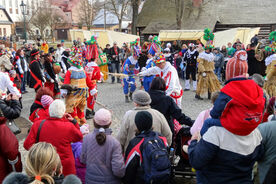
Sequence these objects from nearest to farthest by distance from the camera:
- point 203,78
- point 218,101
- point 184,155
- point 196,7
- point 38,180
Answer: point 38,180
point 218,101
point 184,155
point 203,78
point 196,7

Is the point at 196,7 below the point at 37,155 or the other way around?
the other way around

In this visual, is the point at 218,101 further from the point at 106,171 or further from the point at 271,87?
the point at 271,87

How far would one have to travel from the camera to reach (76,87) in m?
6.96

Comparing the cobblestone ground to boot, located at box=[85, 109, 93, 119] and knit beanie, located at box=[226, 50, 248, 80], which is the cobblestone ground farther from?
knit beanie, located at box=[226, 50, 248, 80]

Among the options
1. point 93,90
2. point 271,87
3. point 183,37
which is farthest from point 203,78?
point 183,37

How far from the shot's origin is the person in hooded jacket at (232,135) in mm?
2256

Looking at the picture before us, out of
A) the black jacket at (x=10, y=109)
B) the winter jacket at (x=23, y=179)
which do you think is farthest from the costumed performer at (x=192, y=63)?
the winter jacket at (x=23, y=179)

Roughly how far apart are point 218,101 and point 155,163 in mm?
1063

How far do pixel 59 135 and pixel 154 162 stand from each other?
123 centimetres

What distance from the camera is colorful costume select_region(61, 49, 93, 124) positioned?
6862 mm

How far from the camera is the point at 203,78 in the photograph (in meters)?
10.1

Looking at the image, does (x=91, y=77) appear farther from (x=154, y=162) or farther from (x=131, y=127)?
(x=154, y=162)

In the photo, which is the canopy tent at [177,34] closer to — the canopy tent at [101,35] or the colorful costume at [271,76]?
the canopy tent at [101,35]

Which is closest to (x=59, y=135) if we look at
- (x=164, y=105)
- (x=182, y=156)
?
(x=164, y=105)
